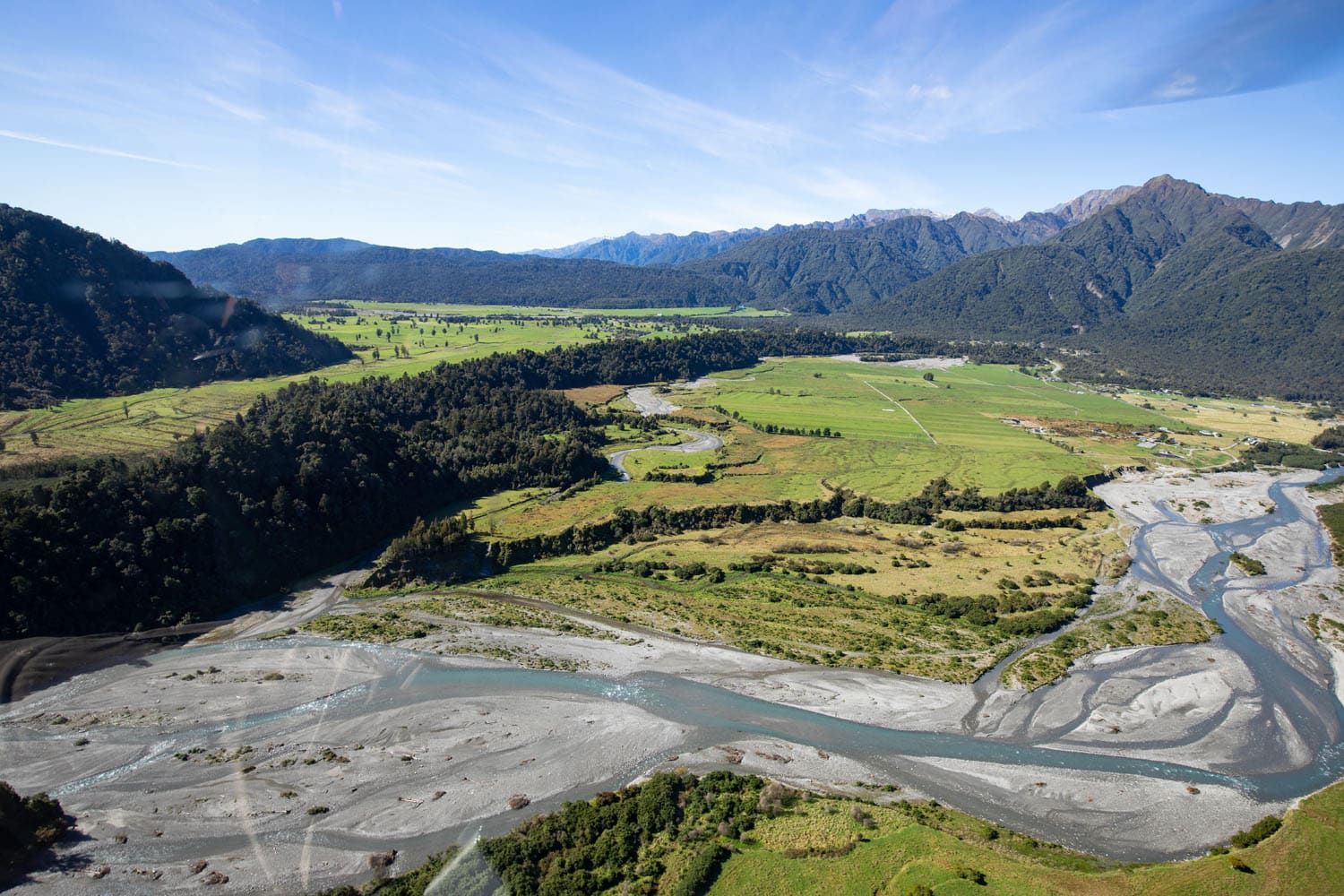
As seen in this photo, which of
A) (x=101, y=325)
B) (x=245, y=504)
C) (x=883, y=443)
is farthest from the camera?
(x=101, y=325)

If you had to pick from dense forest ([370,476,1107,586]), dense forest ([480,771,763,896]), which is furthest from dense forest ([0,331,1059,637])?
dense forest ([480,771,763,896])

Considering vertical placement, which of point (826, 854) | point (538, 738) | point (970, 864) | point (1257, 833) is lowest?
point (538, 738)

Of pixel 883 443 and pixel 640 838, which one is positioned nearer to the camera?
pixel 640 838

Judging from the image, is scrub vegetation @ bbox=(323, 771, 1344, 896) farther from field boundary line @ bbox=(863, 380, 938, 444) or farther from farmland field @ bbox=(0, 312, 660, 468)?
field boundary line @ bbox=(863, 380, 938, 444)

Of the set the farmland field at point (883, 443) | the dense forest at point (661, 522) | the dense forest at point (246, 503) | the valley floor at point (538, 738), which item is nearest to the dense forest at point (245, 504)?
the dense forest at point (246, 503)

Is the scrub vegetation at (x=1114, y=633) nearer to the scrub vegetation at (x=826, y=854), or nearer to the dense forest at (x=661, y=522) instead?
the scrub vegetation at (x=826, y=854)

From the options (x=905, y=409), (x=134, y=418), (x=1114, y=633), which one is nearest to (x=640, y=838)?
(x=1114, y=633)

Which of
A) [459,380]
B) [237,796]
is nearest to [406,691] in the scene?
[237,796]

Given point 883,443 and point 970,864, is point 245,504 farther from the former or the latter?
point 883,443
